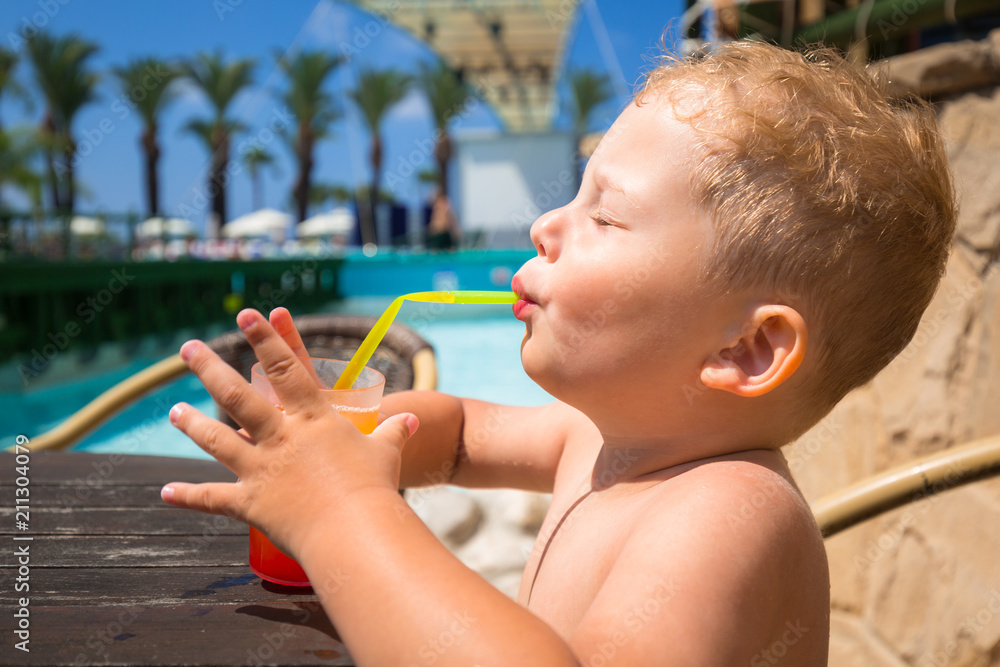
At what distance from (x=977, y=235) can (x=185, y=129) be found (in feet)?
88.5

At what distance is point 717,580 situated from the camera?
27.4 inches

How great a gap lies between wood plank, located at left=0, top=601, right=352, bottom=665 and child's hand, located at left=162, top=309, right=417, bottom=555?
0.32 feet

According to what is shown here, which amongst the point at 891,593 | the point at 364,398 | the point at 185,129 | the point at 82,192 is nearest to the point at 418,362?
the point at 364,398

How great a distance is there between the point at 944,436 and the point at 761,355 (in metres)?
1.36

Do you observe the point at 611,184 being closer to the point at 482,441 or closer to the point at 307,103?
the point at 482,441

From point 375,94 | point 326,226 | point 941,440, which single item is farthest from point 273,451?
point 326,226

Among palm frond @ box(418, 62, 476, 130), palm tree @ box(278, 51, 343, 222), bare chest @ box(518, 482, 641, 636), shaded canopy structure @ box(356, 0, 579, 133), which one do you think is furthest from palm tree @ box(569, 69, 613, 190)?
bare chest @ box(518, 482, 641, 636)

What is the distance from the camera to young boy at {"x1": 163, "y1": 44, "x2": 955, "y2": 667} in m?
0.68

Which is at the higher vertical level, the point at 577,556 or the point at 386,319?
the point at 386,319

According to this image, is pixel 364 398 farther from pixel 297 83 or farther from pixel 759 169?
pixel 297 83

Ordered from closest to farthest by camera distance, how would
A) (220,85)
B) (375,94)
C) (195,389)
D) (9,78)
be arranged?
(195,389), (9,78), (220,85), (375,94)

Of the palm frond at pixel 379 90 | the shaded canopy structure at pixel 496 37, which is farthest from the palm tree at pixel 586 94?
the palm frond at pixel 379 90

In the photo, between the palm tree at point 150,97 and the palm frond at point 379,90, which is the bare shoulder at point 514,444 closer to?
the palm tree at point 150,97

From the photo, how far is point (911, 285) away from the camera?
883mm
